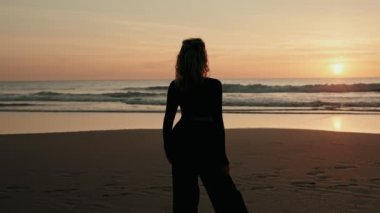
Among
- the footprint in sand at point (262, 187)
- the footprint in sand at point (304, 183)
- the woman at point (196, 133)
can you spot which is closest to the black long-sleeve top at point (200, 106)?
the woman at point (196, 133)

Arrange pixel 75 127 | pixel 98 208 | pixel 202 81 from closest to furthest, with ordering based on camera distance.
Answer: pixel 202 81 < pixel 98 208 < pixel 75 127

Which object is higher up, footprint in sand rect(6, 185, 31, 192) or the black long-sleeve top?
the black long-sleeve top

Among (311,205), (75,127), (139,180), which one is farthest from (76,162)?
(75,127)

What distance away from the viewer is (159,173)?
8.28 m

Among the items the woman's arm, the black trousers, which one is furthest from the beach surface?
the woman's arm

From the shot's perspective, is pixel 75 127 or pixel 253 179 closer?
pixel 253 179

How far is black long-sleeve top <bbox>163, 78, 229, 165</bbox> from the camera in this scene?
13.2 feet

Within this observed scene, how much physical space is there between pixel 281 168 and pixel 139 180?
2231 mm

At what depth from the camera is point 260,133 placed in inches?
538

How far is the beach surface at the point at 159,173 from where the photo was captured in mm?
6340

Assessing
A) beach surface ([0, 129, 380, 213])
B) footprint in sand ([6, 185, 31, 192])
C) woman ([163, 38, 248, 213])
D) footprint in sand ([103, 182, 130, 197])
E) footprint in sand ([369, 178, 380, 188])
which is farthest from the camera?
footprint in sand ([369, 178, 380, 188])

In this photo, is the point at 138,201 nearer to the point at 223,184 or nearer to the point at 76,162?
the point at 223,184

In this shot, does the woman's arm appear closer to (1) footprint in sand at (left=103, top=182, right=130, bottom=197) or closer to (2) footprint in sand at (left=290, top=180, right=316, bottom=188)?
(1) footprint in sand at (left=103, top=182, right=130, bottom=197)

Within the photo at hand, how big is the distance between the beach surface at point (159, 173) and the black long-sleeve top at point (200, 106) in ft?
7.16
